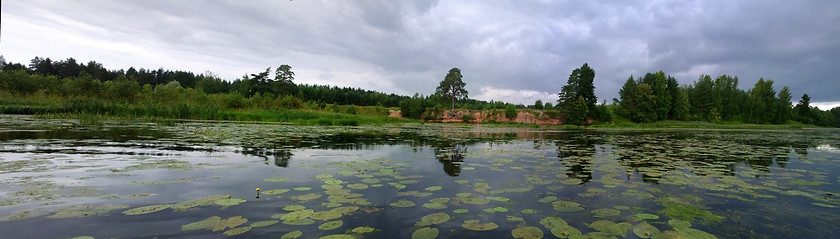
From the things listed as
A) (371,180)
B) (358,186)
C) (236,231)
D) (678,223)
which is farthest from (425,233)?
(678,223)

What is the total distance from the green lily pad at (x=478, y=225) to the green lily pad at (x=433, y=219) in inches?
9.3

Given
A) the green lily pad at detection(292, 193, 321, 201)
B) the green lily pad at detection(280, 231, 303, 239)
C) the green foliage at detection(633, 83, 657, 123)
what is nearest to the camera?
the green lily pad at detection(280, 231, 303, 239)

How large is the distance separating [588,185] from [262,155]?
729cm

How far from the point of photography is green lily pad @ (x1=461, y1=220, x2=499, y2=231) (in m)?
3.05

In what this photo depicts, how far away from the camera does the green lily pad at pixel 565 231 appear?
2900 millimetres

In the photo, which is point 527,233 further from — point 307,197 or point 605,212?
point 307,197

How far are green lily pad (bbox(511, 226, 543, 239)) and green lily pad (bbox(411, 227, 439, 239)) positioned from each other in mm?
757

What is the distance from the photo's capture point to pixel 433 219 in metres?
3.27

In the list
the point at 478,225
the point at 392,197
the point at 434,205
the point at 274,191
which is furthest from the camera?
the point at 274,191

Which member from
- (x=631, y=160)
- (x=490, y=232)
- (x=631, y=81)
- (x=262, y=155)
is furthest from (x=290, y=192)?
(x=631, y=81)

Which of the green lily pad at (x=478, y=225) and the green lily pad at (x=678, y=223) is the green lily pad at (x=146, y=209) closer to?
the green lily pad at (x=478, y=225)

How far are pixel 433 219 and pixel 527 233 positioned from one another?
3.12 feet

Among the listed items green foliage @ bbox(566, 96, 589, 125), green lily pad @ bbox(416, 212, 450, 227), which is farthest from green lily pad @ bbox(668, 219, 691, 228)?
green foliage @ bbox(566, 96, 589, 125)

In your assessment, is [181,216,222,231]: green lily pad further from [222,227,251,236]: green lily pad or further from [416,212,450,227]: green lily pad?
[416,212,450,227]: green lily pad
